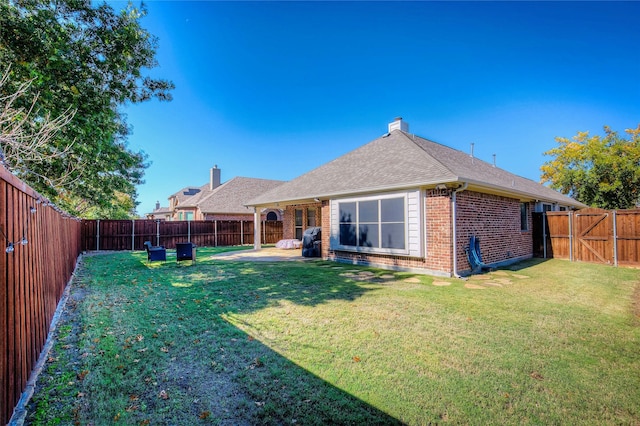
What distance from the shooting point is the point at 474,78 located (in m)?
13.8

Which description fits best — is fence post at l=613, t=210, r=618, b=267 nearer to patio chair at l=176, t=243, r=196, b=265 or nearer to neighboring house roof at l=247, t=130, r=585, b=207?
neighboring house roof at l=247, t=130, r=585, b=207

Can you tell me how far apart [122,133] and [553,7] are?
21.8 meters

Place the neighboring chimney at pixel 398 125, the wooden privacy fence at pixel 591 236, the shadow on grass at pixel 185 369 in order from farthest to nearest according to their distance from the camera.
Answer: the neighboring chimney at pixel 398 125, the wooden privacy fence at pixel 591 236, the shadow on grass at pixel 185 369

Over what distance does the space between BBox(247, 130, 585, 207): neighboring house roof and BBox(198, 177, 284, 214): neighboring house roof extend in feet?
30.1

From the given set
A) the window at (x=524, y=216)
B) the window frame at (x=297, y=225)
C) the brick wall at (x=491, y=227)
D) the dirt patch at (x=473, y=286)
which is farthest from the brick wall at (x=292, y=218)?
the dirt patch at (x=473, y=286)

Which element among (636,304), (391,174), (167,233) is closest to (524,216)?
(391,174)

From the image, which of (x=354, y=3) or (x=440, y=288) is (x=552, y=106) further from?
(x=440, y=288)

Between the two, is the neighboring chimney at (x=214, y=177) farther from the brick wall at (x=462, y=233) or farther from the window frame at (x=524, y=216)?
the window frame at (x=524, y=216)

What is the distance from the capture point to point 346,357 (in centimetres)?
326

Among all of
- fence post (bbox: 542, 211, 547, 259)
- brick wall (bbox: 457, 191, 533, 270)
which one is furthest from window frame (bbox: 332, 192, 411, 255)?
fence post (bbox: 542, 211, 547, 259)

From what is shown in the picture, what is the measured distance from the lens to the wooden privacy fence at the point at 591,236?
972 cm

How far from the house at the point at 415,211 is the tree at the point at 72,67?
699 centimetres

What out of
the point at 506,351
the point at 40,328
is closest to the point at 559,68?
the point at 506,351

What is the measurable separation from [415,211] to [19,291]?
8.04 metres
